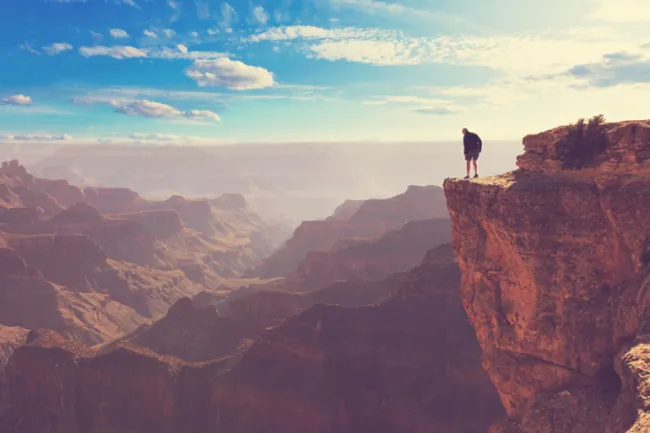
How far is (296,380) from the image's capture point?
1828 inches

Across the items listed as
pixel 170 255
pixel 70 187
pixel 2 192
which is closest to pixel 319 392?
pixel 170 255

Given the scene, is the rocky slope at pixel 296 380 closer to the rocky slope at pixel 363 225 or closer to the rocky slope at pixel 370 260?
the rocky slope at pixel 370 260

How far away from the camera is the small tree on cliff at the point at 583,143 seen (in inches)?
582

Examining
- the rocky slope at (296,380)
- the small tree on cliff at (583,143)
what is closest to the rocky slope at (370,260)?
the rocky slope at (296,380)

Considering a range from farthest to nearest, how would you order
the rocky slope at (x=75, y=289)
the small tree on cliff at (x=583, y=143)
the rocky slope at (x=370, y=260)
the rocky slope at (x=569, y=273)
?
1. the rocky slope at (x=370, y=260)
2. the rocky slope at (x=75, y=289)
3. the small tree on cliff at (x=583, y=143)
4. the rocky slope at (x=569, y=273)

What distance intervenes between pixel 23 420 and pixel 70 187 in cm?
14072

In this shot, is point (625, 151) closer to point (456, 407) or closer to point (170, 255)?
point (456, 407)

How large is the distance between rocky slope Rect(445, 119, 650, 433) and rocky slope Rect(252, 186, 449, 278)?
312 feet

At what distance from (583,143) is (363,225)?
4493 inches

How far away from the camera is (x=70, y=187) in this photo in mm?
171250

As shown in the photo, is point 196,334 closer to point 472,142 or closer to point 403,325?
point 403,325

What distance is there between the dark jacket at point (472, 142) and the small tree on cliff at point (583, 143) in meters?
4.29

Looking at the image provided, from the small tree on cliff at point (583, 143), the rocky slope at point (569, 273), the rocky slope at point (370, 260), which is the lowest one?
the rocky slope at point (370, 260)

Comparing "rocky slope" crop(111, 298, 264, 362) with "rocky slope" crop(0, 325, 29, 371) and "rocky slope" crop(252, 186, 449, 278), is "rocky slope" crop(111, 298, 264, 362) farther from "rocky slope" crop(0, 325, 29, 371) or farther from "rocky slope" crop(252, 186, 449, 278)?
"rocky slope" crop(252, 186, 449, 278)
